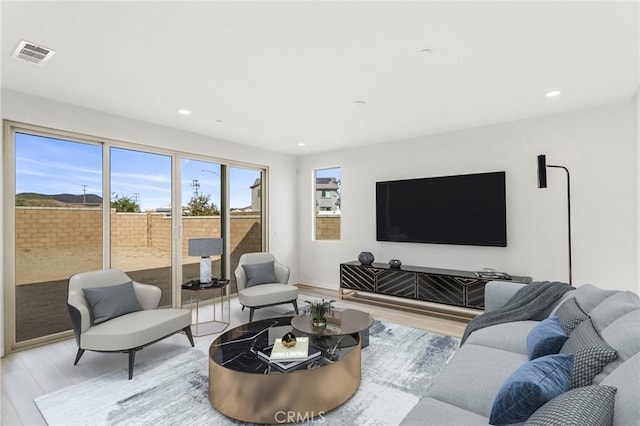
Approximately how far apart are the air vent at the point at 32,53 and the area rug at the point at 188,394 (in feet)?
8.50

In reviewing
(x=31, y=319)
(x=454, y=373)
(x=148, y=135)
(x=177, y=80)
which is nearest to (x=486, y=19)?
(x=454, y=373)

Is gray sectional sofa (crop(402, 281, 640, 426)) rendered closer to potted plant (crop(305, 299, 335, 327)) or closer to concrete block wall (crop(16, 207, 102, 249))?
potted plant (crop(305, 299, 335, 327))

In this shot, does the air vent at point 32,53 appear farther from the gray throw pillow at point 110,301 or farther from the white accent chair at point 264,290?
the white accent chair at point 264,290

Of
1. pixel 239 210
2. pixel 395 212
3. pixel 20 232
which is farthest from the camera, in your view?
pixel 239 210

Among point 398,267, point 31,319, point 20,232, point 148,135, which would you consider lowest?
point 31,319

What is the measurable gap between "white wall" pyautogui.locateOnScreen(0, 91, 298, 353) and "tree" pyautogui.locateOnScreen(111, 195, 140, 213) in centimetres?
74

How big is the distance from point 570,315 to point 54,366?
13.7 feet

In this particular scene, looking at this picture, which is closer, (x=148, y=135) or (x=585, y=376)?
(x=585, y=376)

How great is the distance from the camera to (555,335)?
1.83m

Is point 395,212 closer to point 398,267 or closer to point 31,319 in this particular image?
point 398,267

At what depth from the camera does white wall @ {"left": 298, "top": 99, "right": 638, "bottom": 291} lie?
3641 mm

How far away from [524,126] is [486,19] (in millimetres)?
2660

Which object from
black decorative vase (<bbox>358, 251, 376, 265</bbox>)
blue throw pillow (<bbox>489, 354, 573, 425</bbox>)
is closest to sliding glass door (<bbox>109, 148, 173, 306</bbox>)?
black decorative vase (<bbox>358, 251, 376, 265</bbox>)

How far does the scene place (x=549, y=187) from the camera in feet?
13.3
